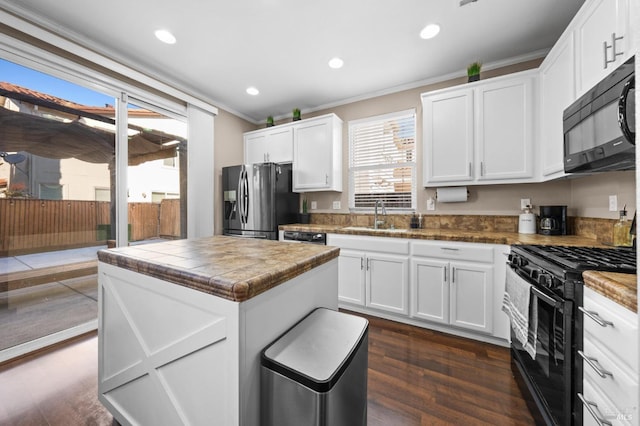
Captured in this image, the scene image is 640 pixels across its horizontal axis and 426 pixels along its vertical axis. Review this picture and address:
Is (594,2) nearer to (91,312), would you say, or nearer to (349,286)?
(349,286)

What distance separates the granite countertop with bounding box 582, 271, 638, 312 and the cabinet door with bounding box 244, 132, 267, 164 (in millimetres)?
3572

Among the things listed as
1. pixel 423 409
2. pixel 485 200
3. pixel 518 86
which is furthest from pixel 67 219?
pixel 518 86

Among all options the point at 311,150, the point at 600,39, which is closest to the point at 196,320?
the point at 600,39

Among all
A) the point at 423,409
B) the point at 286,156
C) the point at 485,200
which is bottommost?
the point at 423,409

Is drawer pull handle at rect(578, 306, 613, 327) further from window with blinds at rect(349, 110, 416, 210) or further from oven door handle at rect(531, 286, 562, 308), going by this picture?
window with blinds at rect(349, 110, 416, 210)

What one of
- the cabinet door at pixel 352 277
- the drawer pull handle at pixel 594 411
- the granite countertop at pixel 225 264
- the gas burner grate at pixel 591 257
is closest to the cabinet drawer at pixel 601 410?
the drawer pull handle at pixel 594 411

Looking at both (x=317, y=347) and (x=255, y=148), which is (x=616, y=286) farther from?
(x=255, y=148)

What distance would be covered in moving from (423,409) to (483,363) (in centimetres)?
77

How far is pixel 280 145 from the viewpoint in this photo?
3.64 meters

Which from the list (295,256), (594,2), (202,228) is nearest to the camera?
(295,256)

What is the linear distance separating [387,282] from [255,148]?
111 inches

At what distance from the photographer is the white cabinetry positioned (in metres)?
0.76

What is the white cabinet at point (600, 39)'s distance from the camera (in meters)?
1.25

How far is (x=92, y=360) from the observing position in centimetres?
193
